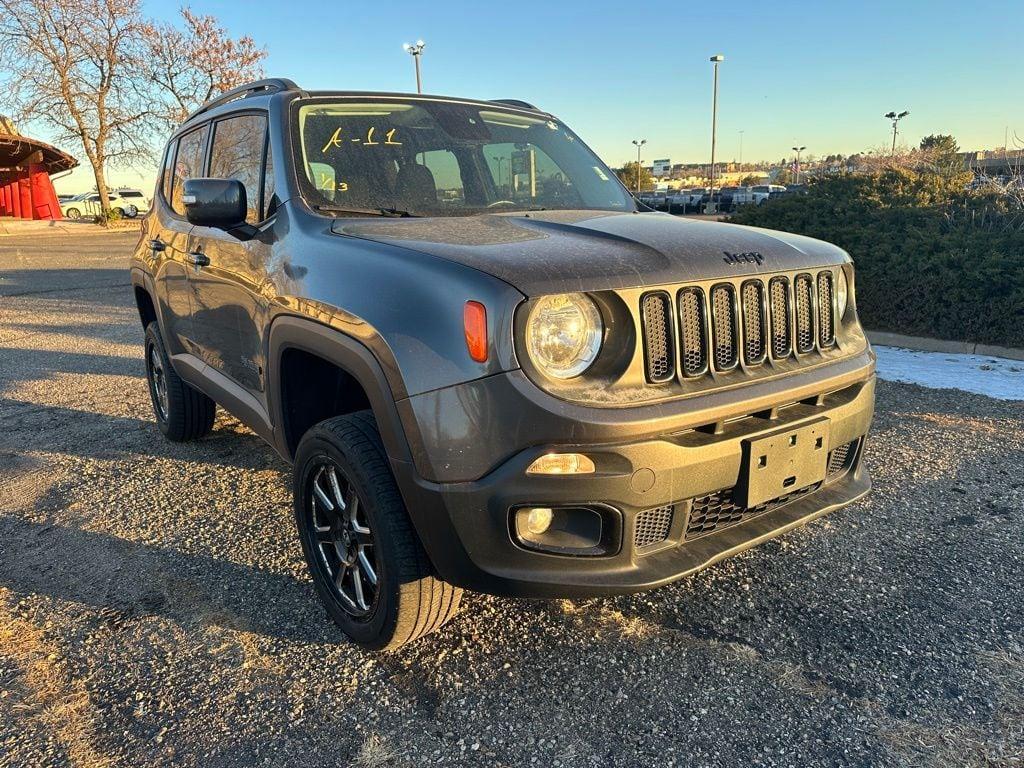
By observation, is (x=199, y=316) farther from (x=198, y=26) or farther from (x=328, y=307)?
(x=198, y=26)

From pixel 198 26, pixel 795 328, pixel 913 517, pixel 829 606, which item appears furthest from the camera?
pixel 198 26

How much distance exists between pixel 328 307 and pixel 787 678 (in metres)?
1.95

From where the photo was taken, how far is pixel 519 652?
104 inches

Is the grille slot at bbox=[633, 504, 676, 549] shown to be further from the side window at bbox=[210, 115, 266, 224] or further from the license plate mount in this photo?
the side window at bbox=[210, 115, 266, 224]

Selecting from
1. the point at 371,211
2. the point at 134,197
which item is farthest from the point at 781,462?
the point at 134,197

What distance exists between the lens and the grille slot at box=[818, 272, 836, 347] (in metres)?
2.67

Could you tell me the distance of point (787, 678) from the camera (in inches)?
97.0

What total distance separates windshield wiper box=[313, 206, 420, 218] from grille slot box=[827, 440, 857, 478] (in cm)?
185

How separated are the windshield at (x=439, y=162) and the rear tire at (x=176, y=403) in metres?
2.05

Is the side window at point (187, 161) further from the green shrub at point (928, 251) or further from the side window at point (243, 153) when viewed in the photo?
the green shrub at point (928, 251)

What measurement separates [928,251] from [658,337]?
21.9 feet

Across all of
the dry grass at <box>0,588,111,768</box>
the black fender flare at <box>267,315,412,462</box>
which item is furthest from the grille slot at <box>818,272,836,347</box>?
the dry grass at <box>0,588,111,768</box>

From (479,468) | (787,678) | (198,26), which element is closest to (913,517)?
(787,678)

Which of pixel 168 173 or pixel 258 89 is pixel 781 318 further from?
pixel 168 173
